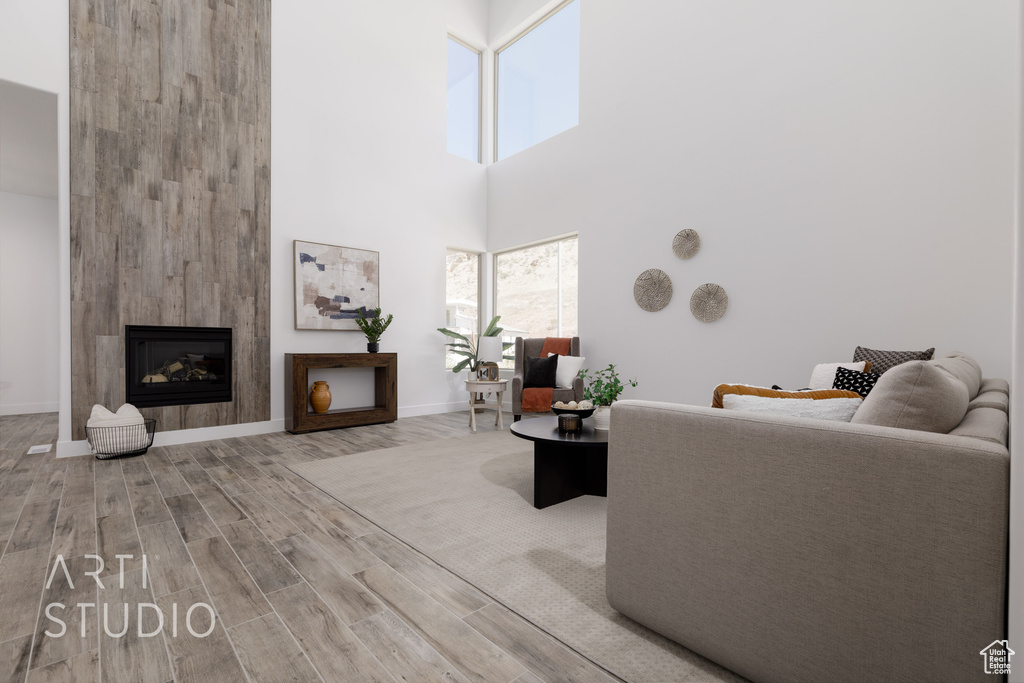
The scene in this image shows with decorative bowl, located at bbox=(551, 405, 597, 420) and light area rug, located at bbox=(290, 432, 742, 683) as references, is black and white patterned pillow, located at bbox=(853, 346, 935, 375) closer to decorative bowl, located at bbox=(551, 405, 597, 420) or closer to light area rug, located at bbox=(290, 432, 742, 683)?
decorative bowl, located at bbox=(551, 405, 597, 420)

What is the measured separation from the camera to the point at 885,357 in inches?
116

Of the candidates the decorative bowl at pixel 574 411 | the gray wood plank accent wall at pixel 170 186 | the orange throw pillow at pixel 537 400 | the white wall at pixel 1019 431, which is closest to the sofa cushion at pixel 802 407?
the white wall at pixel 1019 431

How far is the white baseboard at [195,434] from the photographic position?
3.50 meters

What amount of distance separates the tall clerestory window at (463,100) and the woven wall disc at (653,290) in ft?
10.9

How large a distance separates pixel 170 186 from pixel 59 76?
0.98m

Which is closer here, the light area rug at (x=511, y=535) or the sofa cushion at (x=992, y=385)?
the light area rug at (x=511, y=535)

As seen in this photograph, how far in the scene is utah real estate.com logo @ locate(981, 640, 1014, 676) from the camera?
0.82m

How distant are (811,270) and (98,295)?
18.4 feet

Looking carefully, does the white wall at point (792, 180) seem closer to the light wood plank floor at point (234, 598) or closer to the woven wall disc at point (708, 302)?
the woven wall disc at point (708, 302)

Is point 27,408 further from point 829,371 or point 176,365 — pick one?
point 829,371

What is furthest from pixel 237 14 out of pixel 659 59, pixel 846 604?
pixel 846 604

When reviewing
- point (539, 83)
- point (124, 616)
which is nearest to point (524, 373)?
point (124, 616)

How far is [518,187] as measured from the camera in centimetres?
605

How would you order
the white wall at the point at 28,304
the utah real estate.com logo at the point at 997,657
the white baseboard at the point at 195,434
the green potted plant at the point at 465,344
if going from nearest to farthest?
the utah real estate.com logo at the point at 997,657
the white baseboard at the point at 195,434
the white wall at the point at 28,304
the green potted plant at the point at 465,344
